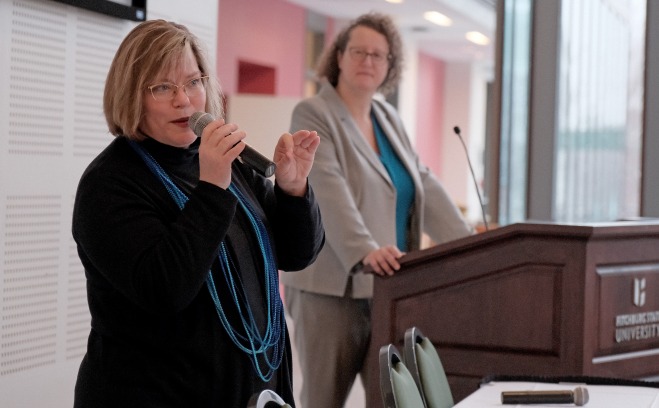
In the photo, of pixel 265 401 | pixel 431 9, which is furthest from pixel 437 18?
pixel 265 401

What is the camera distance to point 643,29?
525cm

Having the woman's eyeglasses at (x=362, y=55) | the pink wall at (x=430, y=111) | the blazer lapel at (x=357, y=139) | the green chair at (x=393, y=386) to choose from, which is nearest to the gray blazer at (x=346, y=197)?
the blazer lapel at (x=357, y=139)

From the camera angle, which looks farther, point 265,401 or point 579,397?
point 579,397

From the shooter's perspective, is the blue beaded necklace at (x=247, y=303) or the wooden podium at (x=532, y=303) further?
the wooden podium at (x=532, y=303)

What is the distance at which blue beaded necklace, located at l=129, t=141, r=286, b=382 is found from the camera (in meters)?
1.74

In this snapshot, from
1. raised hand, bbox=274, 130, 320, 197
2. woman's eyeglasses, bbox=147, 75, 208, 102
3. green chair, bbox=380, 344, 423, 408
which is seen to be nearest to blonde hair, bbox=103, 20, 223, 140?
woman's eyeglasses, bbox=147, 75, 208, 102

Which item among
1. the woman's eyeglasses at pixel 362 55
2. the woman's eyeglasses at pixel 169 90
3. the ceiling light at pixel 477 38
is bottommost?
the woman's eyeglasses at pixel 169 90

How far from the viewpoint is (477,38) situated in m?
13.1

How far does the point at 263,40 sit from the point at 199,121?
785 cm

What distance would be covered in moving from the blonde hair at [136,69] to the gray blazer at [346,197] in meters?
1.32

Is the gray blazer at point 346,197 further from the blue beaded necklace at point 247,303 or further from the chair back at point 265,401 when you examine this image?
the chair back at point 265,401

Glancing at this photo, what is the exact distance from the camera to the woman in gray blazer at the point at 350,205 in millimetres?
3043

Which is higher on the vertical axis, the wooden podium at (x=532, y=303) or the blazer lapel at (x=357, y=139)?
the blazer lapel at (x=357, y=139)

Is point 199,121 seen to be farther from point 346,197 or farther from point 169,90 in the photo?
point 346,197
